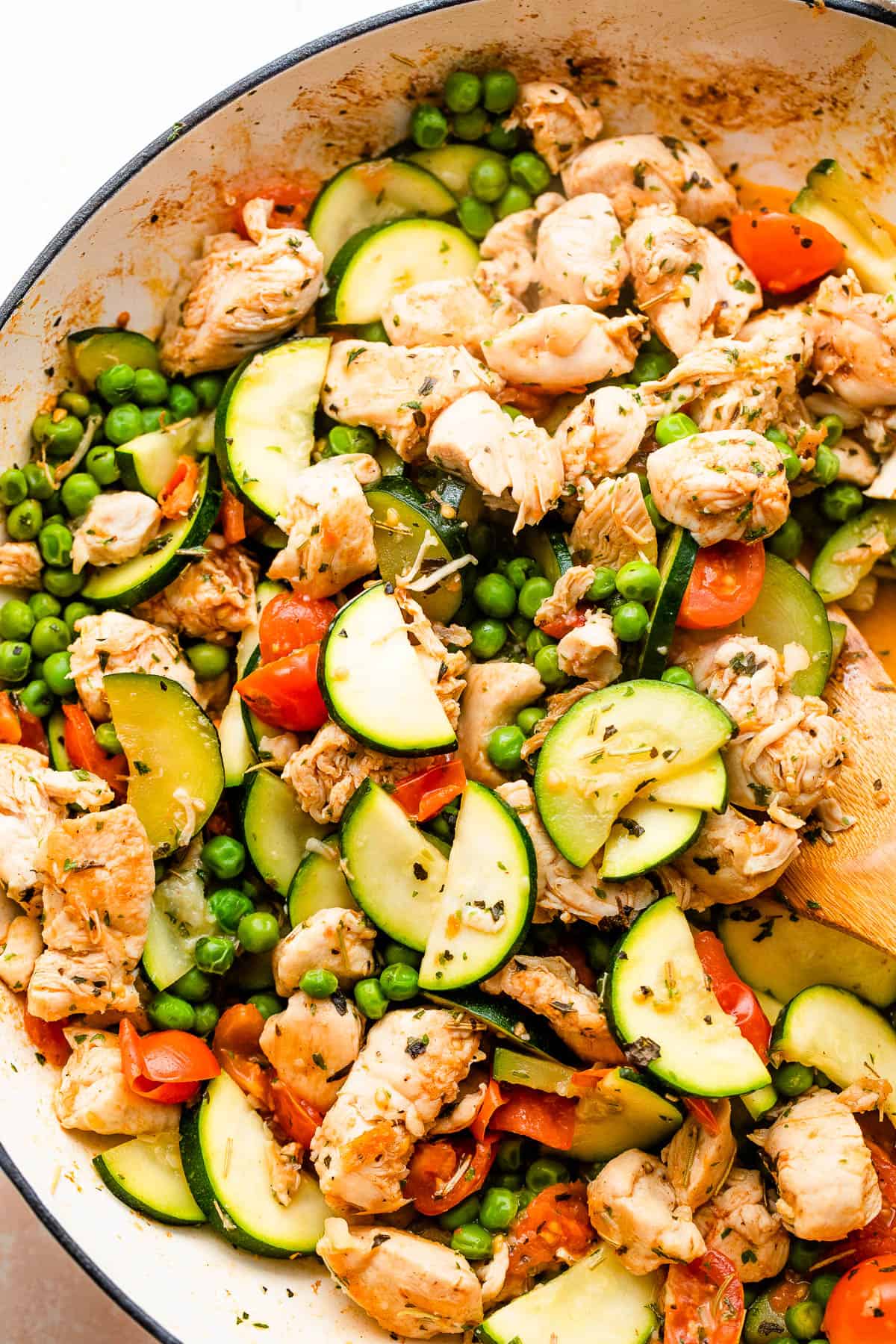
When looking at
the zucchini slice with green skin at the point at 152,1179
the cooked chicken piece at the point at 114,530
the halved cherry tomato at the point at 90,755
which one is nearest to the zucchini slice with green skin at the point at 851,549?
the cooked chicken piece at the point at 114,530

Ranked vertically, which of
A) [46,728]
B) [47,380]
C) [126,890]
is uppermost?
[47,380]

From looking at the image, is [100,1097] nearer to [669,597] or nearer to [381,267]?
[669,597]

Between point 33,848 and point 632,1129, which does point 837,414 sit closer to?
point 632,1129

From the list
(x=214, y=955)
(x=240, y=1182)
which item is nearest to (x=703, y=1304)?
(x=240, y=1182)

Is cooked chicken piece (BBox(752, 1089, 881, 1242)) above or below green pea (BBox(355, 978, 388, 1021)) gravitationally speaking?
below

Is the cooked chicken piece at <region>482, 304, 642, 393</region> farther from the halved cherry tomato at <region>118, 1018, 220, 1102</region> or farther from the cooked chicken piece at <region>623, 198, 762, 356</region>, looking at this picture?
the halved cherry tomato at <region>118, 1018, 220, 1102</region>

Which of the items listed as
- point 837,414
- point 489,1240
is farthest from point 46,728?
point 837,414

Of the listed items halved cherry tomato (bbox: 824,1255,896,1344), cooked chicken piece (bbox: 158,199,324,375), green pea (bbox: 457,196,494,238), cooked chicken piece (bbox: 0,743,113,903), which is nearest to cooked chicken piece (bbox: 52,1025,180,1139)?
cooked chicken piece (bbox: 0,743,113,903)
